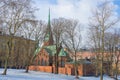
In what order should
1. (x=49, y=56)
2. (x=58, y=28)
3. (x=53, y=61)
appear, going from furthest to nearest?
1. (x=49, y=56)
2. (x=53, y=61)
3. (x=58, y=28)

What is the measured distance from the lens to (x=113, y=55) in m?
54.3

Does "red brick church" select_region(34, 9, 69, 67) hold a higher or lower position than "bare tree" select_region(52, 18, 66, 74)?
lower

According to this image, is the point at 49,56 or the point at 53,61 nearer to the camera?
the point at 53,61

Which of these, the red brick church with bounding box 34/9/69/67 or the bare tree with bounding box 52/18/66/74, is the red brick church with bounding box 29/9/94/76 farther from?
the bare tree with bounding box 52/18/66/74

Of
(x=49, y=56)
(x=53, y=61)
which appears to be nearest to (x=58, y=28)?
(x=53, y=61)

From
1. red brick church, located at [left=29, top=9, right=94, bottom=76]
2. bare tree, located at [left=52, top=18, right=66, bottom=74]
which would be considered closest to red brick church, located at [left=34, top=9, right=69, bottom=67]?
red brick church, located at [left=29, top=9, right=94, bottom=76]

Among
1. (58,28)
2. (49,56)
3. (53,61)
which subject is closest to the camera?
(58,28)

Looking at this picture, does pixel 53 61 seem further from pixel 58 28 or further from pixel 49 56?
pixel 58 28

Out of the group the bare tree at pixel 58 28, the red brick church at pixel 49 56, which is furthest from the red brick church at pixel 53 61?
the bare tree at pixel 58 28

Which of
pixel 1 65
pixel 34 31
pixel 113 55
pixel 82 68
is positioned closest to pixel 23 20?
pixel 34 31

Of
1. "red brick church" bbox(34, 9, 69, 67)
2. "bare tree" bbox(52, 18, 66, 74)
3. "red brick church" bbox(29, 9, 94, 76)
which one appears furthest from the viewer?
"red brick church" bbox(34, 9, 69, 67)

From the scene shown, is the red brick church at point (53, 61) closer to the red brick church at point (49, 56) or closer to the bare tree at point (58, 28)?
the red brick church at point (49, 56)

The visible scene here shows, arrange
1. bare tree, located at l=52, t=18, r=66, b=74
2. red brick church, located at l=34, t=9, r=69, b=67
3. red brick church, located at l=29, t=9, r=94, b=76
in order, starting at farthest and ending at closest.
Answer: red brick church, located at l=34, t=9, r=69, b=67, red brick church, located at l=29, t=9, r=94, b=76, bare tree, located at l=52, t=18, r=66, b=74

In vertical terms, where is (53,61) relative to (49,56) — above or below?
below
